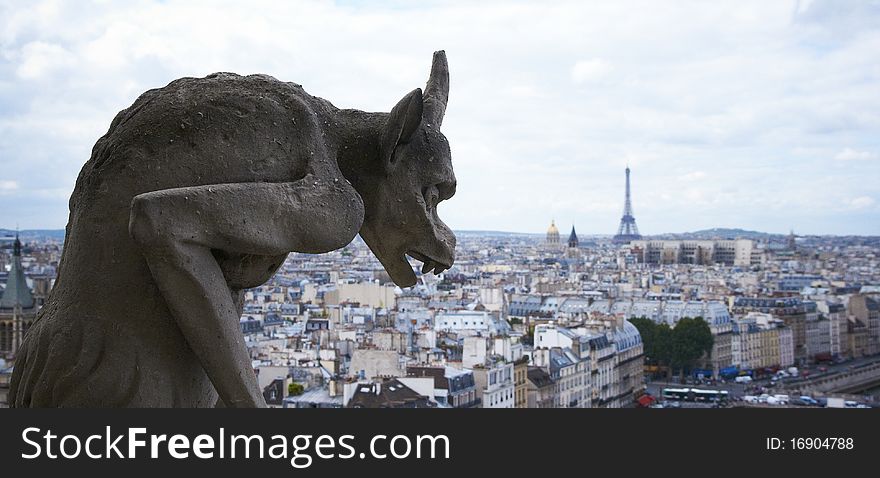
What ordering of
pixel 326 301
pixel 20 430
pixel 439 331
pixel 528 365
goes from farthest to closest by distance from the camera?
pixel 326 301 < pixel 439 331 < pixel 528 365 < pixel 20 430

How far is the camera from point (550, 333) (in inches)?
958

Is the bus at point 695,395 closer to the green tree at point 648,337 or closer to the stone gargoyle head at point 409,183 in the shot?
the green tree at point 648,337

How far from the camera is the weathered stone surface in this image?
117cm

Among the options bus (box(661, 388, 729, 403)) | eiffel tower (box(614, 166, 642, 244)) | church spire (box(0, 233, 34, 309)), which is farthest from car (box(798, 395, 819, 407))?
eiffel tower (box(614, 166, 642, 244))

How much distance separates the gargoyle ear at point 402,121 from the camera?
1279mm

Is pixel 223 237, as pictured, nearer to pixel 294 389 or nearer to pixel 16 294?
pixel 294 389

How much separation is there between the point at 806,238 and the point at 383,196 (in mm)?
59909

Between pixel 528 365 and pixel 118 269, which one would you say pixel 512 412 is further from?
pixel 528 365

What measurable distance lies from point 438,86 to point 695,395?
23.8 metres

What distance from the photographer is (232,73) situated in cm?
131

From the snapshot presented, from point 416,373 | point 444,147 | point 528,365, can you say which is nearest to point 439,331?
point 528,365

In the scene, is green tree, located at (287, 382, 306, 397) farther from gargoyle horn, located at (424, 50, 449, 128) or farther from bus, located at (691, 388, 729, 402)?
gargoyle horn, located at (424, 50, 449, 128)

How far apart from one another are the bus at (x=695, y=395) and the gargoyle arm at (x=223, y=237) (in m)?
23.3

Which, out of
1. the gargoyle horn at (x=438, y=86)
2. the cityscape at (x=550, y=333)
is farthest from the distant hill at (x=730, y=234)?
the gargoyle horn at (x=438, y=86)
